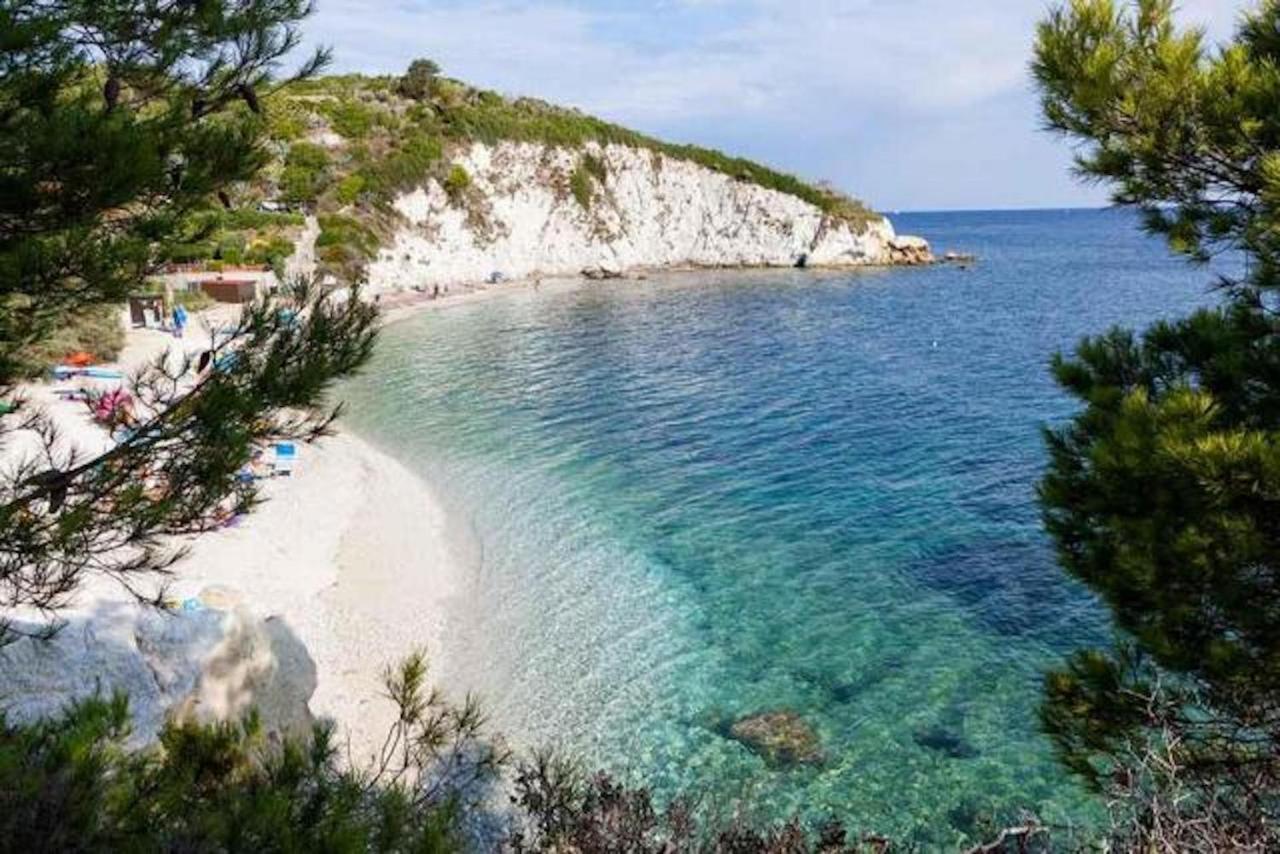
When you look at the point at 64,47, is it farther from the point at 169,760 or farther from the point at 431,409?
the point at 431,409

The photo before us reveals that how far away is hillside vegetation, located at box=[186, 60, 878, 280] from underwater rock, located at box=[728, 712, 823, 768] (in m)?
44.8

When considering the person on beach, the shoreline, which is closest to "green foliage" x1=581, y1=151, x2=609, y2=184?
the person on beach

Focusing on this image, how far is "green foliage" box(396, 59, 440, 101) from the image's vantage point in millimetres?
85625

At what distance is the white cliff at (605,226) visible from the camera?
7281 centimetres

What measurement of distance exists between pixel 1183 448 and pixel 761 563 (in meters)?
13.4

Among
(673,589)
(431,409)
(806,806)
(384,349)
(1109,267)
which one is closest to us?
(806,806)

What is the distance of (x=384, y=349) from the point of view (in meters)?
43.6

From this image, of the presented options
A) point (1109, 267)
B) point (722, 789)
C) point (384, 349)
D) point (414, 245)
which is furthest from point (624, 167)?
point (722, 789)

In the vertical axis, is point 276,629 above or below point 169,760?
below

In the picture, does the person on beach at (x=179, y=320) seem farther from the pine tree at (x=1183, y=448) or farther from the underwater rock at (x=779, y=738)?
the pine tree at (x=1183, y=448)

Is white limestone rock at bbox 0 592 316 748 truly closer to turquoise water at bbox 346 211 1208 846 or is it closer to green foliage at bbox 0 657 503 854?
green foliage at bbox 0 657 503 854

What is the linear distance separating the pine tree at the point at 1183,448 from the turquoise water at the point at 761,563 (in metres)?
1.26

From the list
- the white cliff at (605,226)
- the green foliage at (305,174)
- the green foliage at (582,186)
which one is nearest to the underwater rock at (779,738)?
the white cliff at (605,226)

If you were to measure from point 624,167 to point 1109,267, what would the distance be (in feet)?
187
